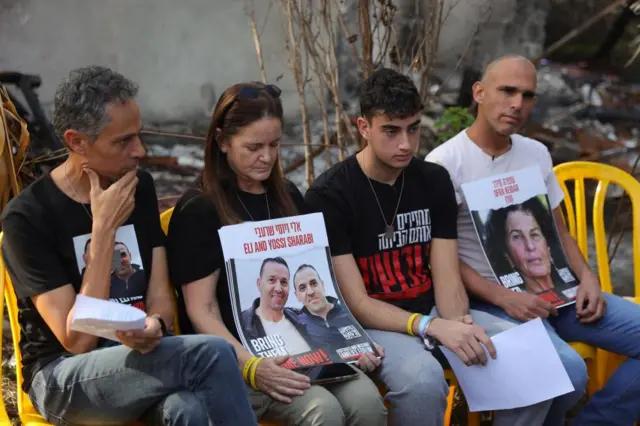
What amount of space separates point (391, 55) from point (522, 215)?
1.26 meters

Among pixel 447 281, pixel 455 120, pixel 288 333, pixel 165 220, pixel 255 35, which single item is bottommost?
pixel 288 333

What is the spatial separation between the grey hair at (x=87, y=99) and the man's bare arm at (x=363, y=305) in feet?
3.28

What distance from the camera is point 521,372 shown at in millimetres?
3209

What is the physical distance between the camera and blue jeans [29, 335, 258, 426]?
8.82 ft

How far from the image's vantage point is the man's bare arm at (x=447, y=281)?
11.4 ft

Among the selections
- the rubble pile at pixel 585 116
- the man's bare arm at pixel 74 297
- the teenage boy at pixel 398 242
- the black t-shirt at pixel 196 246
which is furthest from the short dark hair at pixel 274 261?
the rubble pile at pixel 585 116

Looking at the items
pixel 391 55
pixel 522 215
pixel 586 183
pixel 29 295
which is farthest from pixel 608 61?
pixel 29 295

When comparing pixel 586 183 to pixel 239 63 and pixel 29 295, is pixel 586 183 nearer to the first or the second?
pixel 239 63

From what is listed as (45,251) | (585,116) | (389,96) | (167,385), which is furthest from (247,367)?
(585,116)

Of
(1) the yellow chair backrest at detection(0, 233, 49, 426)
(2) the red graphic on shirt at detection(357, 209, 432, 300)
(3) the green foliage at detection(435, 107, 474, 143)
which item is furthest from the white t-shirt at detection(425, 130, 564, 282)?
(1) the yellow chair backrest at detection(0, 233, 49, 426)

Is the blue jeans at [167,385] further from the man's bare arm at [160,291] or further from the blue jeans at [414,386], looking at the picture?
the blue jeans at [414,386]

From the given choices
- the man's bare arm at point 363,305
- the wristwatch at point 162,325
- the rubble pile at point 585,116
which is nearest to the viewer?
the wristwatch at point 162,325

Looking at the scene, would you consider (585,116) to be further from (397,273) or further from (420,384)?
(420,384)

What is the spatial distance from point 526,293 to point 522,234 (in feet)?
0.83
